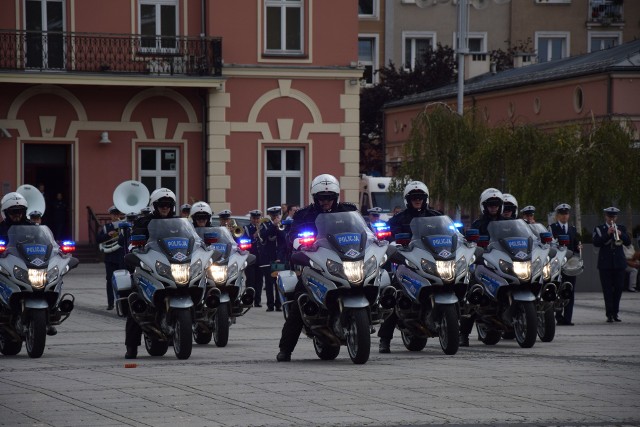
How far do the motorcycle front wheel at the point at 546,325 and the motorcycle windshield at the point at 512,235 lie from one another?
1.02 metres

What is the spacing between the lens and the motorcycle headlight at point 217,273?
60.9ft

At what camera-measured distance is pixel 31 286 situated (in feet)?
53.5

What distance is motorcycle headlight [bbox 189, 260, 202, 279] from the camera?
1590 centimetres

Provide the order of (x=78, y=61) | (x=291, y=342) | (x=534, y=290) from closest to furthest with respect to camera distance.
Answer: (x=291, y=342) < (x=534, y=290) < (x=78, y=61)

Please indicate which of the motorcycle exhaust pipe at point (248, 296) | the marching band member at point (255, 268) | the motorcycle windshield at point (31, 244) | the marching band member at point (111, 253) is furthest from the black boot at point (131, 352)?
the marching band member at point (255, 268)

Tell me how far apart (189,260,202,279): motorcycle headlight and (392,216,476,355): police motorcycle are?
6.84 feet

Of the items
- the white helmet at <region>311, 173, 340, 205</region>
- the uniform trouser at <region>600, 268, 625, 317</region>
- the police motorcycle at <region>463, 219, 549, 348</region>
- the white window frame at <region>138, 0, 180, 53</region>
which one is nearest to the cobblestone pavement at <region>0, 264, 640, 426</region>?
the police motorcycle at <region>463, 219, 549, 348</region>

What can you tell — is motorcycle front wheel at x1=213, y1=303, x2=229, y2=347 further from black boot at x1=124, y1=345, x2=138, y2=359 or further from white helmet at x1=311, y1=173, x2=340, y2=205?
white helmet at x1=311, y1=173, x2=340, y2=205

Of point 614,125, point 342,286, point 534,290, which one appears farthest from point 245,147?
point 342,286

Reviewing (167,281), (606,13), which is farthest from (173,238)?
(606,13)

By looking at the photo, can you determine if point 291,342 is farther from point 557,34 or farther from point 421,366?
point 557,34

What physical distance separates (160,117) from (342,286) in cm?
2574

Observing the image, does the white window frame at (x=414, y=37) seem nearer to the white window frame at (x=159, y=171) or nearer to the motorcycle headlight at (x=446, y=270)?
the white window frame at (x=159, y=171)

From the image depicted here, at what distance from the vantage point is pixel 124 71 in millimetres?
39000
